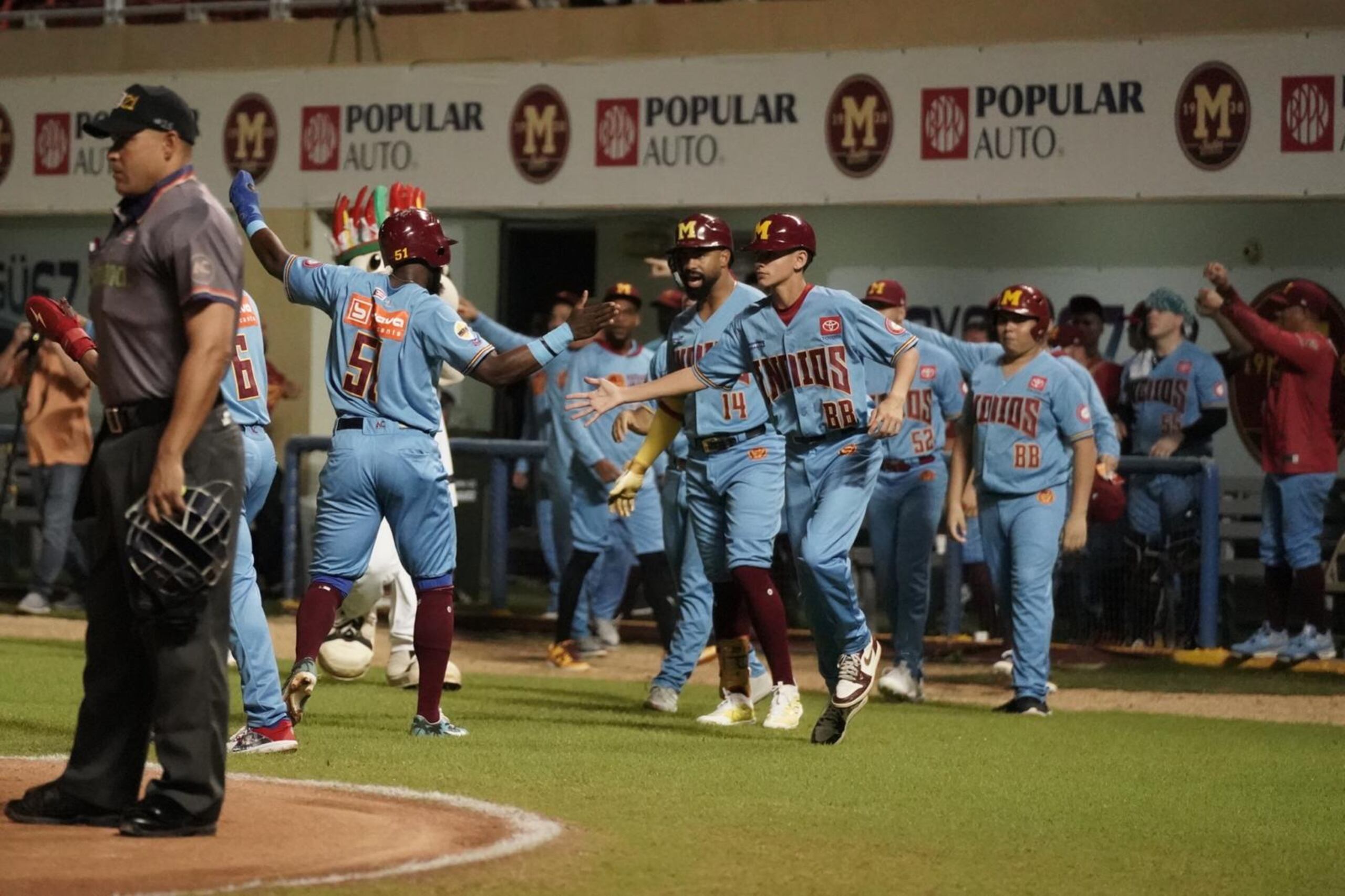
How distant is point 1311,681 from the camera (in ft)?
39.6

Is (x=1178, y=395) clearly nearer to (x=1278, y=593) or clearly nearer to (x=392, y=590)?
(x=1278, y=593)

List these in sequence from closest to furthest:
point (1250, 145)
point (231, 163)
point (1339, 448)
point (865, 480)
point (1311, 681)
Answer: point (865, 480), point (1311, 681), point (1250, 145), point (1339, 448), point (231, 163)

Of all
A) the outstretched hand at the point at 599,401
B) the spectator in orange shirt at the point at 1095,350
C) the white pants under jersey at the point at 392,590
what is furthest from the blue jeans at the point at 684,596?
the spectator in orange shirt at the point at 1095,350

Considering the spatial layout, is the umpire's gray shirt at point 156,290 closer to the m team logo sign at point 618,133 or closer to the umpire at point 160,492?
the umpire at point 160,492

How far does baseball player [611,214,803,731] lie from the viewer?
29.6 ft

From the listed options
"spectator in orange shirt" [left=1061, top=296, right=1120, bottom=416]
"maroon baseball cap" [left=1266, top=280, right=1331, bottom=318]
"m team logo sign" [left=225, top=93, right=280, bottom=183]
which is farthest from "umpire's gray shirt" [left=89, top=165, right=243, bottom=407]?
"m team logo sign" [left=225, top=93, right=280, bottom=183]

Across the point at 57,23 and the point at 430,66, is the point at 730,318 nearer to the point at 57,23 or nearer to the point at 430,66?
the point at 430,66

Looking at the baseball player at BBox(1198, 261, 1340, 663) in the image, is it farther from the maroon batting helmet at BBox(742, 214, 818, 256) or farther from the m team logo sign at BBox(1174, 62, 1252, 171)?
the maroon batting helmet at BBox(742, 214, 818, 256)

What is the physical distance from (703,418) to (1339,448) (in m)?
6.70

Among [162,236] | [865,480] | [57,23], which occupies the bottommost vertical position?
[865,480]

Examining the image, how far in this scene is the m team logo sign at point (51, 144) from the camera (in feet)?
52.9

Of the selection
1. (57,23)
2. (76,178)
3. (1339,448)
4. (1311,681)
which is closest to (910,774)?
Result: (1311,681)

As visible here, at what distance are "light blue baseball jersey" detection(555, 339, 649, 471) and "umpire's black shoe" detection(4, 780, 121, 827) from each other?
703 cm

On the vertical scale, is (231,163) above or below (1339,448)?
above
